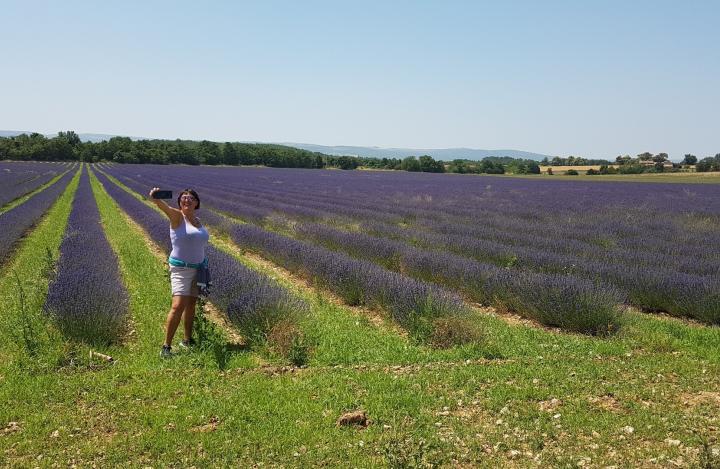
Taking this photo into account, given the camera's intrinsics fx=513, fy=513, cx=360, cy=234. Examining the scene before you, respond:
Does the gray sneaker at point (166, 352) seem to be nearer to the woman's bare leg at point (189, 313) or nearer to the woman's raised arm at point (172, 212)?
the woman's bare leg at point (189, 313)

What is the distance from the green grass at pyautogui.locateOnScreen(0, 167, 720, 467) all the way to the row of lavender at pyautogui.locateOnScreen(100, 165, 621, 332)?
1.54ft

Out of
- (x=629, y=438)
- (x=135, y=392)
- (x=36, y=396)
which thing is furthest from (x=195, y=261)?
(x=629, y=438)

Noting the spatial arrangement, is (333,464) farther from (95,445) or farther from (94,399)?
(94,399)

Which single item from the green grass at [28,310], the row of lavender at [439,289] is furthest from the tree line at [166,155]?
the row of lavender at [439,289]

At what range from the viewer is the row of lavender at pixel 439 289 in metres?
5.82

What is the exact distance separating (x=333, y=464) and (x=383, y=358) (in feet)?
6.32

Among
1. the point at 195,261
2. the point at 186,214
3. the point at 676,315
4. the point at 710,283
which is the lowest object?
the point at 676,315

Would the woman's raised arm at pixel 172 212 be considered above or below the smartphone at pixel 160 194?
below

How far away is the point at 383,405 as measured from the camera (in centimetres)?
371

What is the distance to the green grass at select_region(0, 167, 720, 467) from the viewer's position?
10.1 ft

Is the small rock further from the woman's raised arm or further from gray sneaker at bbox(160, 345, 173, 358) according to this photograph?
the woman's raised arm

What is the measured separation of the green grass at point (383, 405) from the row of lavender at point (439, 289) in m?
0.47

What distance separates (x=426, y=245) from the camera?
1110 cm

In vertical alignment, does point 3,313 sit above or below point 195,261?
below
